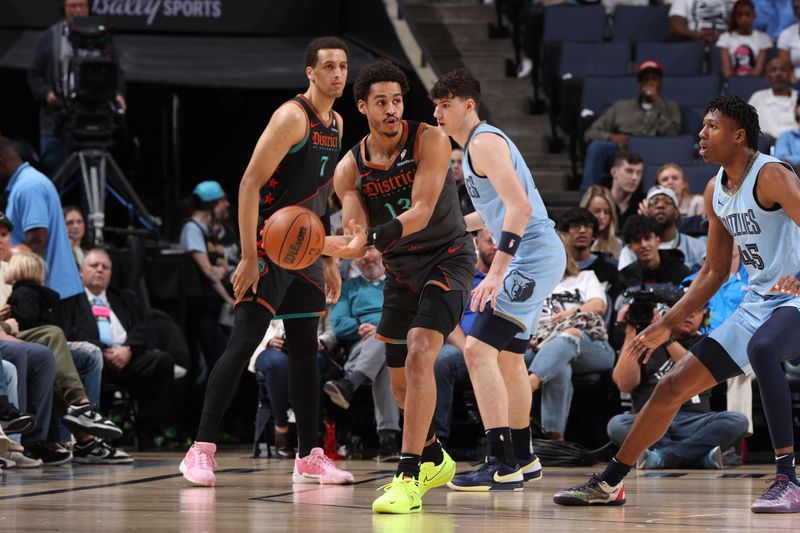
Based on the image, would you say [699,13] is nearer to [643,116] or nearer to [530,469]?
[643,116]

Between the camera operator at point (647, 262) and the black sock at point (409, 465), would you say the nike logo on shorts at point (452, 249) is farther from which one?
the camera operator at point (647, 262)

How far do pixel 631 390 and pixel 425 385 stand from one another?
110 inches

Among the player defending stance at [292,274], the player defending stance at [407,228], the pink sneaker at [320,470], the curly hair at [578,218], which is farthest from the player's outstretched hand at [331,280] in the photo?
the curly hair at [578,218]

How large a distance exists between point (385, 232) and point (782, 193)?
59.2 inches

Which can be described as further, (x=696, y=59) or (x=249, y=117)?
(x=249, y=117)

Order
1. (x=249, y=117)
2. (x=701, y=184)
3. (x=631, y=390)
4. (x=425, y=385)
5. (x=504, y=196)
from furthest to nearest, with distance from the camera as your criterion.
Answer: (x=249, y=117) → (x=701, y=184) → (x=631, y=390) → (x=504, y=196) → (x=425, y=385)

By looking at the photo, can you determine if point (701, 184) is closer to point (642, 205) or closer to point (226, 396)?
point (642, 205)

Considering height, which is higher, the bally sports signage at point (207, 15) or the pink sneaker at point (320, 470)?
the bally sports signage at point (207, 15)

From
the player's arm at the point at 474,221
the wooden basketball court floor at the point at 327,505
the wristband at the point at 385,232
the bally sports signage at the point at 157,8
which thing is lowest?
the wooden basketball court floor at the point at 327,505

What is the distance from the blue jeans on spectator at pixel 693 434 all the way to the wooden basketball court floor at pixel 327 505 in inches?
14.3

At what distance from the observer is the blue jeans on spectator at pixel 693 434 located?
24.4 feet

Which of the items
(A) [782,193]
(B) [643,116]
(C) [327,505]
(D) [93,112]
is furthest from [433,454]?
(B) [643,116]

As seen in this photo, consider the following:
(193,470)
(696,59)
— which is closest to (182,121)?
(696,59)

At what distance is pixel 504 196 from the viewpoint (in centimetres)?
558
